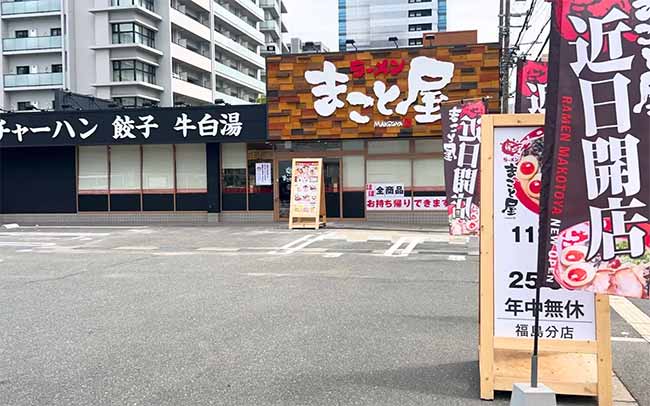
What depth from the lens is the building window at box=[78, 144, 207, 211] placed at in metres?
20.5

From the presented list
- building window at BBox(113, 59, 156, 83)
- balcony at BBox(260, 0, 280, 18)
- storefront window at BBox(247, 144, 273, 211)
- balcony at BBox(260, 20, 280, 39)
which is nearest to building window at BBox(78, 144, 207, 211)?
storefront window at BBox(247, 144, 273, 211)

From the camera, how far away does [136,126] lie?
1983 centimetres

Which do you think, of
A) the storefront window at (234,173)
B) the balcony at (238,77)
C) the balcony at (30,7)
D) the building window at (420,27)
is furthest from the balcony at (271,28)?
the storefront window at (234,173)

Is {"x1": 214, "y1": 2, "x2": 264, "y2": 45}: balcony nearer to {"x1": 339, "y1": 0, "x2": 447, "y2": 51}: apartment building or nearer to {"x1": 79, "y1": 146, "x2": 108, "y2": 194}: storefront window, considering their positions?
{"x1": 339, "y1": 0, "x2": 447, "y2": 51}: apartment building

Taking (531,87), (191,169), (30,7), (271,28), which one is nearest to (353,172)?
(191,169)

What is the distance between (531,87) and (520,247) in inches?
267

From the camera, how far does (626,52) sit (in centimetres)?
318

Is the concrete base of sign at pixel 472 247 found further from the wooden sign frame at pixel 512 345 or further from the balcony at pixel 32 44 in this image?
the balcony at pixel 32 44

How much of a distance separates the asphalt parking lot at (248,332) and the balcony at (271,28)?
205ft

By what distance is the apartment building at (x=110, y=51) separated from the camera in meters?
47.3

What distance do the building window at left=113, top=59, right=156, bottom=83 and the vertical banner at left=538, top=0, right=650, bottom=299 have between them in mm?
46991

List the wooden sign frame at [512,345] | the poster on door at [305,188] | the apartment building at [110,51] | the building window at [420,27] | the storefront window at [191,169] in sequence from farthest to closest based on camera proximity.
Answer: the building window at [420,27]
the apartment building at [110,51]
the storefront window at [191,169]
the poster on door at [305,188]
the wooden sign frame at [512,345]

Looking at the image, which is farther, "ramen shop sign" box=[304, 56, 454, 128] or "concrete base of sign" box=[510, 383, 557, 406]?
"ramen shop sign" box=[304, 56, 454, 128]

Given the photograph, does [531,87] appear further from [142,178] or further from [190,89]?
[190,89]
